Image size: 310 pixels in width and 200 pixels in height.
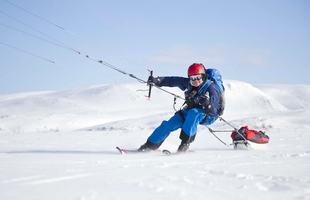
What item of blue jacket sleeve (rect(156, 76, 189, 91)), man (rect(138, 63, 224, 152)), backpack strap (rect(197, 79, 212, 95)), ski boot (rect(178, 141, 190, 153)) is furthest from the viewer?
blue jacket sleeve (rect(156, 76, 189, 91))

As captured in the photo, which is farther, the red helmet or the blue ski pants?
the red helmet

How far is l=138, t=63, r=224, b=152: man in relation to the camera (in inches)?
283

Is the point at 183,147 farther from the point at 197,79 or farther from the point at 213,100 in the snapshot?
the point at 197,79

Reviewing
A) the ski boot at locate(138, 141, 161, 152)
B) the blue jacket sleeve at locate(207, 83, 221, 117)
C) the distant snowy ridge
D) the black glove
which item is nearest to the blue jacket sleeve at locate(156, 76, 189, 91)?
the black glove

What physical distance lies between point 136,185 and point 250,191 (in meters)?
0.95

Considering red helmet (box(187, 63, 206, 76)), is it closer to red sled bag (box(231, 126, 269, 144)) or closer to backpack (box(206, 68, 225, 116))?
backpack (box(206, 68, 225, 116))

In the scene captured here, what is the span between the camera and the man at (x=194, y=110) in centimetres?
720

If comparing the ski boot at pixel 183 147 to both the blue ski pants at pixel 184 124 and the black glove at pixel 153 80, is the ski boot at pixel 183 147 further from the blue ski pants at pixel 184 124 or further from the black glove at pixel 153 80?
the black glove at pixel 153 80

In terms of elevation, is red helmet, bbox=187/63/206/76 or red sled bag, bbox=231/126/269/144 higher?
red helmet, bbox=187/63/206/76

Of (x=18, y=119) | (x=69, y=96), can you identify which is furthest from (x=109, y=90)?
(x=18, y=119)

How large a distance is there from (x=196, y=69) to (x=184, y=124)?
107 cm

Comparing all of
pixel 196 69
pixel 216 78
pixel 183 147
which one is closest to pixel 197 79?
pixel 196 69

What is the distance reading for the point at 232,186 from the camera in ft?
11.8

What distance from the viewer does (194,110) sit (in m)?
7.24
